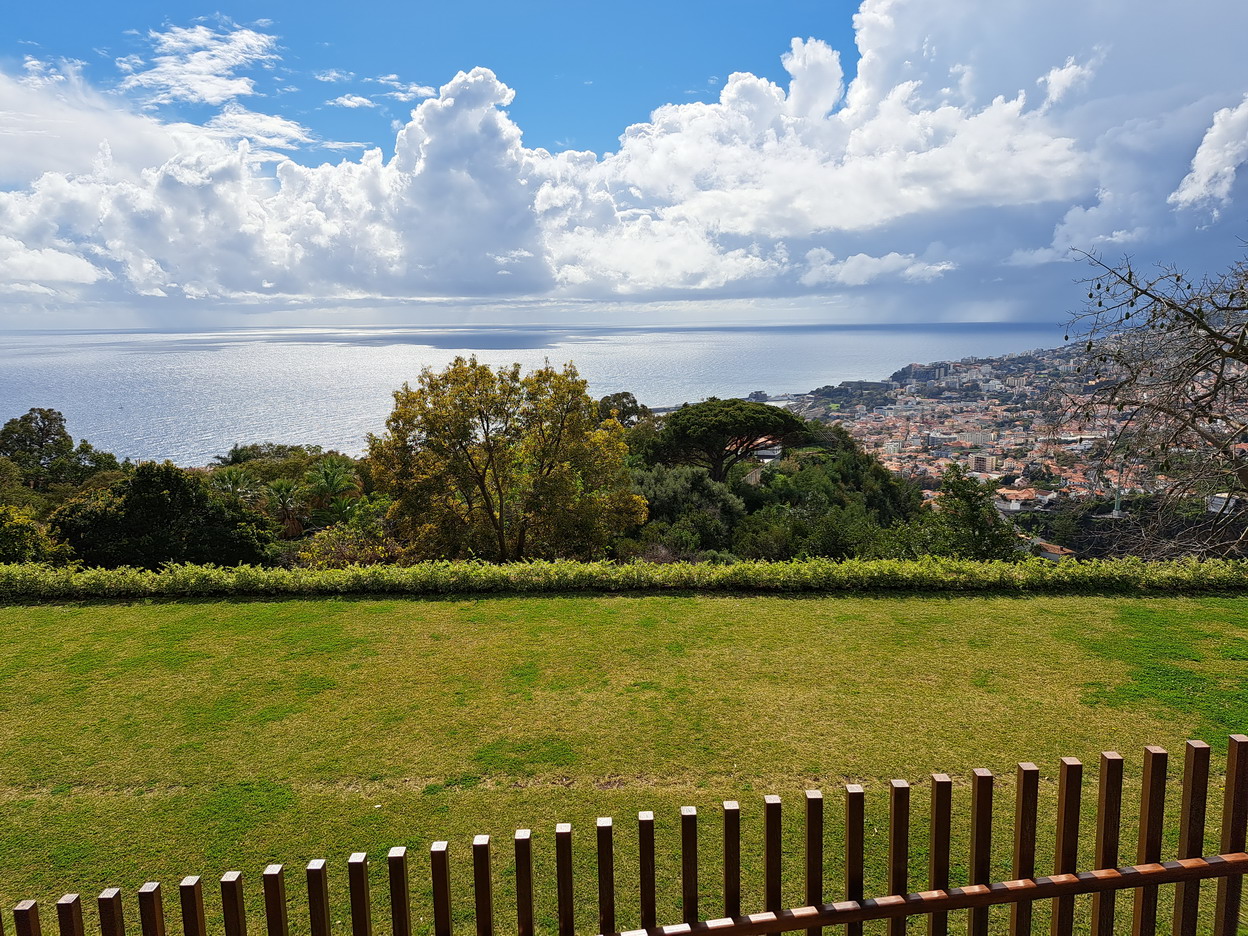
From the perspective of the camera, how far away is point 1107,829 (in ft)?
7.30

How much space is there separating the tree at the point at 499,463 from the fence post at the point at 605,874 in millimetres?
11246

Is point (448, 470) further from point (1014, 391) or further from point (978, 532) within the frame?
point (1014, 391)

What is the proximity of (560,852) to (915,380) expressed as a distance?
7561 centimetres

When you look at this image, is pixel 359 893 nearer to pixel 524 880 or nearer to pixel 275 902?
pixel 275 902

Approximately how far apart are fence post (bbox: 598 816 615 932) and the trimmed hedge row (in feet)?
21.8

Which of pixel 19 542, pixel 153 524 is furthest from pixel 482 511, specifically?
pixel 19 542

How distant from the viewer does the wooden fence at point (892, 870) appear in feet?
6.84

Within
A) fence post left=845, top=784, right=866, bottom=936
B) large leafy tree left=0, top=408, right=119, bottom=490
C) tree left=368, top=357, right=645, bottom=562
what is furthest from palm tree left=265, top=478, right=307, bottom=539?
fence post left=845, top=784, right=866, bottom=936

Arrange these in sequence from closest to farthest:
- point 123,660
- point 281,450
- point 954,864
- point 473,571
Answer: point 954,864 → point 123,660 → point 473,571 → point 281,450

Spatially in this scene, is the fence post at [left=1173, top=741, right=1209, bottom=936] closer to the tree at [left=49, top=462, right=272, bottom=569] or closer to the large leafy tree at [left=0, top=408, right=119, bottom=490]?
the tree at [left=49, top=462, right=272, bottom=569]

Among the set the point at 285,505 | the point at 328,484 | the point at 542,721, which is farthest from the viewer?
the point at 328,484

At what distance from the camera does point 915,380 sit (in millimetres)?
72188

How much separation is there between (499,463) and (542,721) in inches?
333

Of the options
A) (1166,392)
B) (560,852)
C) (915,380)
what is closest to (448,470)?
(1166,392)
